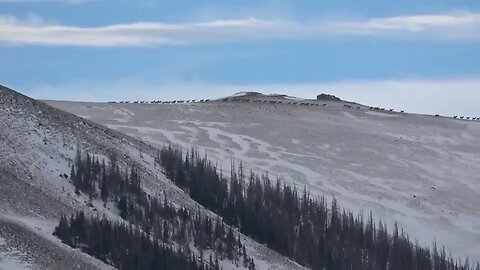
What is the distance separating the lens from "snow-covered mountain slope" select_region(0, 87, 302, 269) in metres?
38.4

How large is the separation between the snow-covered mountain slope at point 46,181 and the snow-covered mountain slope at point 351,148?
16015 millimetres

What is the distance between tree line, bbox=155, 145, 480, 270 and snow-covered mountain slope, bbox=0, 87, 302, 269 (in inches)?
60.8

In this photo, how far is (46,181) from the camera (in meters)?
46.3

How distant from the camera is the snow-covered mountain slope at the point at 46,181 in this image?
3838 centimetres

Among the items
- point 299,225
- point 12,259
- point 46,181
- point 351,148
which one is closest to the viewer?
point 12,259

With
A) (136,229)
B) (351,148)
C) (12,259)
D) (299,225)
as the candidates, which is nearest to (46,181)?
(136,229)

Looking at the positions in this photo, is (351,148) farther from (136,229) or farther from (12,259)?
(12,259)

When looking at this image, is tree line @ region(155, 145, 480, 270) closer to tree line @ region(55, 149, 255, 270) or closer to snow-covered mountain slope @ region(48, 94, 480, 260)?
tree line @ region(55, 149, 255, 270)

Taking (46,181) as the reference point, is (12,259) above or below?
below

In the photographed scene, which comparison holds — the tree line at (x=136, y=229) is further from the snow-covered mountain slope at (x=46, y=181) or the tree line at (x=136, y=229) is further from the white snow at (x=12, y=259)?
the white snow at (x=12, y=259)

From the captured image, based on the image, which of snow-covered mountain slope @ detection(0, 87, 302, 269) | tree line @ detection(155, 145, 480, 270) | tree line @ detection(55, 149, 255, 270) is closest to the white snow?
snow-covered mountain slope @ detection(0, 87, 302, 269)

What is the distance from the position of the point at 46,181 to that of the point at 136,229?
15.0 feet

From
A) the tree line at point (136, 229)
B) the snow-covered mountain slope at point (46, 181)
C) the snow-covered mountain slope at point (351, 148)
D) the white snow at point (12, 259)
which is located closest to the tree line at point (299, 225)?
the snow-covered mountain slope at point (46, 181)

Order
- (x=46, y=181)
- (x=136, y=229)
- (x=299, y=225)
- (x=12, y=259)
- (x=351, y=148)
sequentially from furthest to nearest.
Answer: (x=351, y=148), (x=299, y=225), (x=46, y=181), (x=136, y=229), (x=12, y=259)
